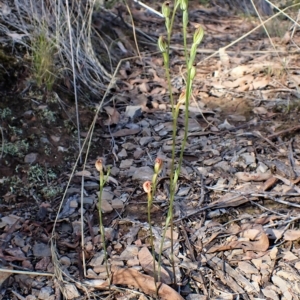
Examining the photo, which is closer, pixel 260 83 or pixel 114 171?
pixel 114 171

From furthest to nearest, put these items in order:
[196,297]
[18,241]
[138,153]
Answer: [138,153] → [18,241] → [196,297]

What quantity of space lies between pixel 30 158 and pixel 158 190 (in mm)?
560

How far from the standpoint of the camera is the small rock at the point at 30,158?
213 centimetres

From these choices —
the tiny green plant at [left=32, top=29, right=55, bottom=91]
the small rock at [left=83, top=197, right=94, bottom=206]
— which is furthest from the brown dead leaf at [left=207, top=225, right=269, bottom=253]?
the tiny green plant at [left=32, top=29, right=55, bottom=91]

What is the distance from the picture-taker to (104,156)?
7.45 ft

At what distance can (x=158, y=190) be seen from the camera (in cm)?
201

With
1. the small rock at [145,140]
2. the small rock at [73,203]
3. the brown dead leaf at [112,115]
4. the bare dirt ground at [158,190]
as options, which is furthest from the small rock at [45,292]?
the brown dead leaf at [112,115]

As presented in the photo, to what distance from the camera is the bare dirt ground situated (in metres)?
1.61

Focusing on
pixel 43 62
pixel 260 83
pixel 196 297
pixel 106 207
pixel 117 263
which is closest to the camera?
pixel 196 297

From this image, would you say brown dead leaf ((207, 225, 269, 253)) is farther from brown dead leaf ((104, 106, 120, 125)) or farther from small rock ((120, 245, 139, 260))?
brown dead leaf ((104, 106, 120, 125))

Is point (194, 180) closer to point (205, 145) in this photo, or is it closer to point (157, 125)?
point (205, 145)

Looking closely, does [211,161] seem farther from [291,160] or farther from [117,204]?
[117,204]

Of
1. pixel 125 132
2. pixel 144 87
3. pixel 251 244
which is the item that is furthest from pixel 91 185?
pixel 144 87

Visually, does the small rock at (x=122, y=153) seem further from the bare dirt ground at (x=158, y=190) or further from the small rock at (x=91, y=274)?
the small rock at (x=91, y=274)
